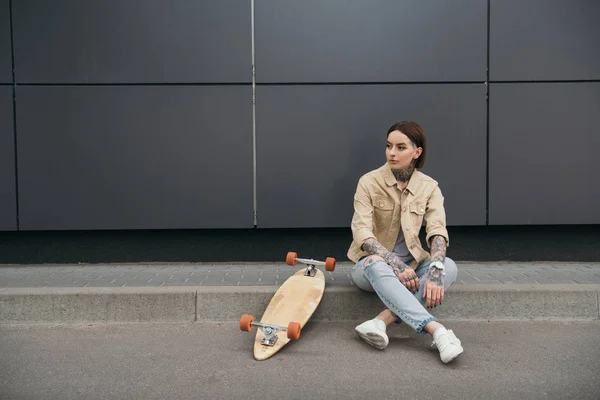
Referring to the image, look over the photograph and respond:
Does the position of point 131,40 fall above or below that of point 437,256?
above

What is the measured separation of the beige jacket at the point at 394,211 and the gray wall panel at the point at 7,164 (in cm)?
365

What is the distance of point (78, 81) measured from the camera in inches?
207

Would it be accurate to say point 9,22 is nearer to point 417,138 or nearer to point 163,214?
point 163,214

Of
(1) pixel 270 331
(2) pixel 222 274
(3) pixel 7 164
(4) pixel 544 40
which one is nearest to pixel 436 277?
(1) pixel 270 331

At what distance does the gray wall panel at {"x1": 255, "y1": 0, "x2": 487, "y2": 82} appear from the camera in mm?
5242

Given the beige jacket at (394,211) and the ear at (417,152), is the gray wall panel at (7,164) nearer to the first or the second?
the beige jacket at (394,211)

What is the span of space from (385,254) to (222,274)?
1.91m

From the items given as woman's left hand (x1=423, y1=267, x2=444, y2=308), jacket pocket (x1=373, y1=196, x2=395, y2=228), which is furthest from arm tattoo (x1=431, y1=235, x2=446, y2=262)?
jacket pocket (x1=373, y1=196, x2=395, y2=228)

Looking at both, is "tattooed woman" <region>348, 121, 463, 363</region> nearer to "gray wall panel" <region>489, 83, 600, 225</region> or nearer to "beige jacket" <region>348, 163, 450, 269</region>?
"beige jacket" <region>348, 163, 450, 269</region>

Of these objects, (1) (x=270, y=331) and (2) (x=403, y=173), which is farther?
(2) (x=403, y=173)

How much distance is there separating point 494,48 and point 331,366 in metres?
3.81

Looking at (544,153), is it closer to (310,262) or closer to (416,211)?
(416,211)

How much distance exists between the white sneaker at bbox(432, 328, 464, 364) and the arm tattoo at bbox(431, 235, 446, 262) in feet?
1.68

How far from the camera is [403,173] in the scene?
12.6ft
